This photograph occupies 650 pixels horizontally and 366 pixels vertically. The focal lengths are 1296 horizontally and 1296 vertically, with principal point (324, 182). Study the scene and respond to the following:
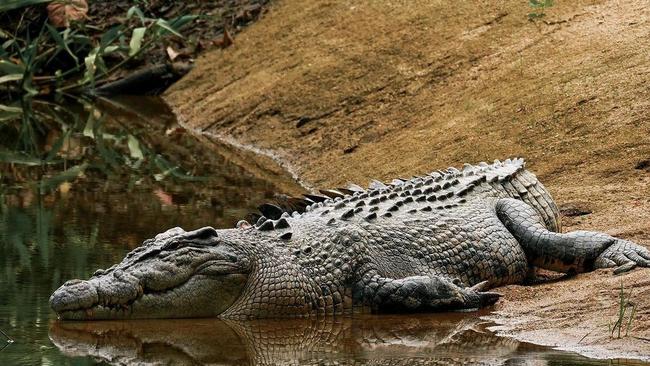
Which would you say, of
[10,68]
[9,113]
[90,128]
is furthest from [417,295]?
[10,68]

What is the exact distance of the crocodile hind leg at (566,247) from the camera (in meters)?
8.07

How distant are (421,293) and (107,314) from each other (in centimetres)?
182

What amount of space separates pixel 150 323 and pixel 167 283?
0.25 m

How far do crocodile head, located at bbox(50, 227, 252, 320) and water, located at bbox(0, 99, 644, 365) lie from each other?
3.5 inches

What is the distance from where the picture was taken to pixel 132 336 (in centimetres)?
702

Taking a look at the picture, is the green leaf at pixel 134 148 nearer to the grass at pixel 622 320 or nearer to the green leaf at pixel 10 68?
the green leaf at pixel 10 68

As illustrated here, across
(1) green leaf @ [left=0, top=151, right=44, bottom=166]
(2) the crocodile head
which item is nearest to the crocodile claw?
(2) the crocodile head

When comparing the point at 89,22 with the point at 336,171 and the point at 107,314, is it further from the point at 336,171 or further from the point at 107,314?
the point at 107,314

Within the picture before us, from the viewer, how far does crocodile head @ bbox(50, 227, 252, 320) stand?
728cm

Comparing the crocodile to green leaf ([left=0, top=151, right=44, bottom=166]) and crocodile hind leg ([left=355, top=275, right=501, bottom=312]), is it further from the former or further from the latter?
green leaf ([left=0, top=151, right=44, bottom=166])

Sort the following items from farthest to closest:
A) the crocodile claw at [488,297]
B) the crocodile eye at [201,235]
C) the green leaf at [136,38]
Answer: the green leaf at [136,38]
the crocodile claw at [488,297]
the crocodile eye at [201,235]

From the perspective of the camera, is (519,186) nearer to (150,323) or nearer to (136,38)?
(150,323)

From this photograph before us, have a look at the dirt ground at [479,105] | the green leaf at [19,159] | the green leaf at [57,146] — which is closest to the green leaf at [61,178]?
the green leaf at [19,159]

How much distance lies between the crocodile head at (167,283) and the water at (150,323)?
88mm
